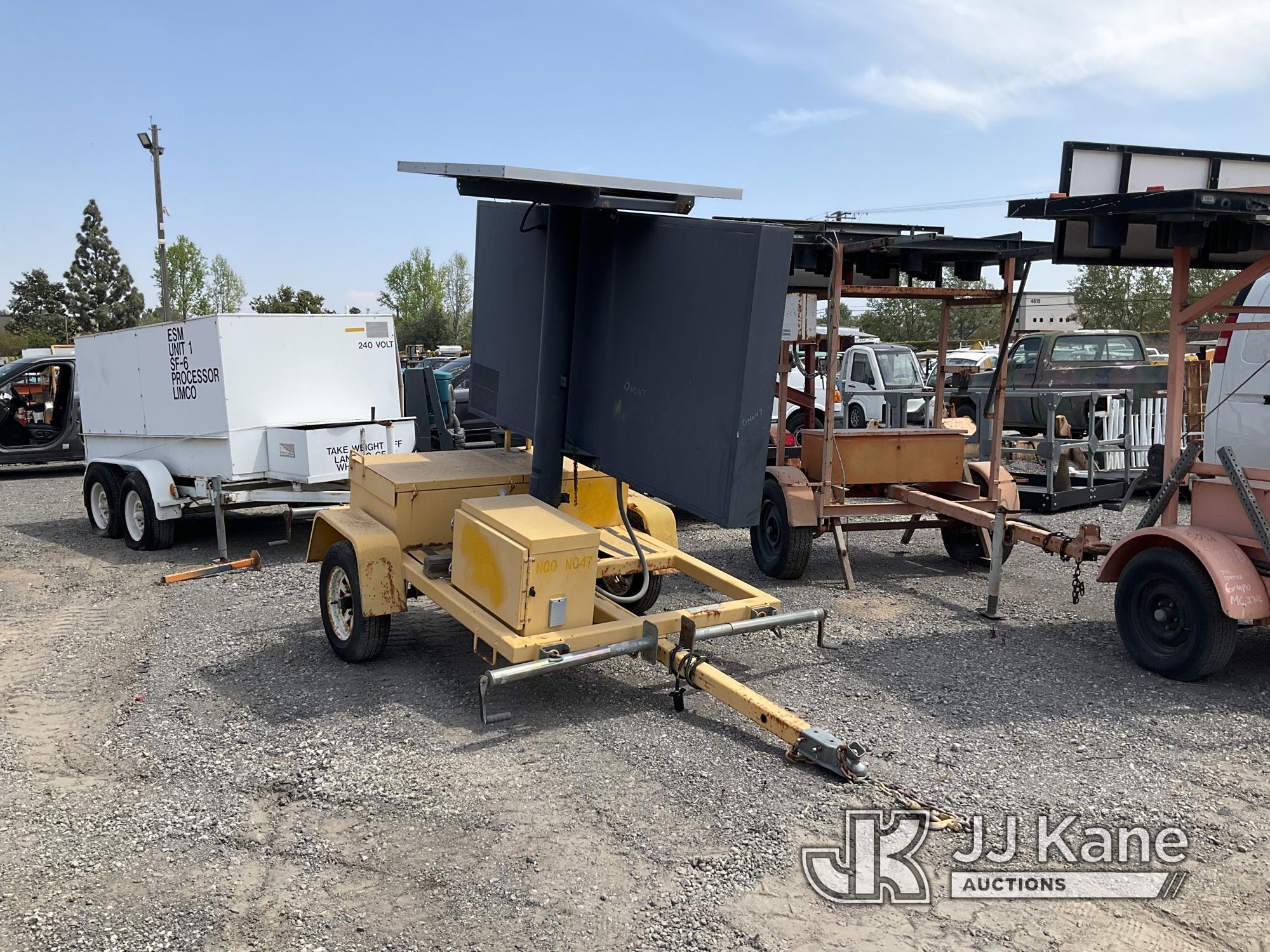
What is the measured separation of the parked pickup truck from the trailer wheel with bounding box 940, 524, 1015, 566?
6.27 metres

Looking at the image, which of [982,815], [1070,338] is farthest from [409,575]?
[1070,338]

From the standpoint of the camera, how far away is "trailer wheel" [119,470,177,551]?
10.2 meters

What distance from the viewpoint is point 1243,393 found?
20.7ft

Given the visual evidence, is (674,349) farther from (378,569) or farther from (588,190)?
(378,569)

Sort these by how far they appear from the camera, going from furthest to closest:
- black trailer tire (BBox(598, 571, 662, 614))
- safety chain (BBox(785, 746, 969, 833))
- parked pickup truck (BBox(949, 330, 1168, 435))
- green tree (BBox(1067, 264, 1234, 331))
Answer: green tree (BBox(1067, 264, 1234, 331)) < parked pickup truck (BBox(949, 330, 1168, 435)) < black trailer tire (BBox(598, 571, 662, 614)) < safety chain (BBox(785, 746, 969, 833))

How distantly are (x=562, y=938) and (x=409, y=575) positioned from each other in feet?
9.25

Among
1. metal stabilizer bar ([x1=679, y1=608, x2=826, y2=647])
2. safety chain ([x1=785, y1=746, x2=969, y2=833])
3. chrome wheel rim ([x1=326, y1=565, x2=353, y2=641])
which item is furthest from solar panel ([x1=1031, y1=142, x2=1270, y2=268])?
chrome wheel rim ([x1=326, y1=565, x2=353, y2=641])

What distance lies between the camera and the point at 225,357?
30.8 ft

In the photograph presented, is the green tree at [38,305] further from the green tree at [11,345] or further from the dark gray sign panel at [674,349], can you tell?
the dark gray sign panel at [674,349]

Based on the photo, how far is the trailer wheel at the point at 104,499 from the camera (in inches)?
424

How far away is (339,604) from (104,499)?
6492 millimetres

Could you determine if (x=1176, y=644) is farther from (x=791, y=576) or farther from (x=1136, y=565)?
(x=791, y=576)

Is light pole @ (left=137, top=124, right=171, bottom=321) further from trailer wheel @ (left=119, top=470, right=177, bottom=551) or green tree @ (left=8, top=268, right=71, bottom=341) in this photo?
green tree @ (left=8, top=268, right=71, bottom=341)

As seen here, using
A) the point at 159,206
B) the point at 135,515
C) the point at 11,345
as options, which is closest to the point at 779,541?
the point at 135,515
